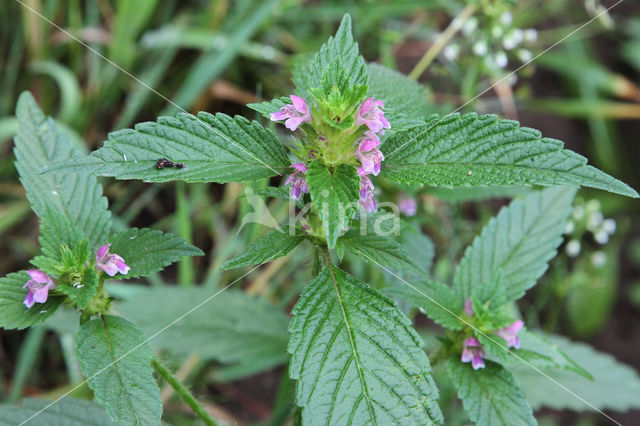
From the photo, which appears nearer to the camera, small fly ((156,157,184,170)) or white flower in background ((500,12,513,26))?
small fly ((156,157,184,170))

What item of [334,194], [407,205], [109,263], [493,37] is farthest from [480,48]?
[109,263]

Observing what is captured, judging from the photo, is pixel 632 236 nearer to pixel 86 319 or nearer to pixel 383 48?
pixel 383 48

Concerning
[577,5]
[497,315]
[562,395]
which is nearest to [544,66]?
[577,5]

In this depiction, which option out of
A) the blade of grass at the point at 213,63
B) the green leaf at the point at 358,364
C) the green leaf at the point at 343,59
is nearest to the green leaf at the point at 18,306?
the green leaf at the point at 358,364

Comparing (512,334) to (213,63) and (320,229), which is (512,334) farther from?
(213,63)

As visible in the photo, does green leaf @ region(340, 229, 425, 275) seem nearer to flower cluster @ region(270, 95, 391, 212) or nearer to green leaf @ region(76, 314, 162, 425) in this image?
flower cluster @ region(270, 95, 391, 212)

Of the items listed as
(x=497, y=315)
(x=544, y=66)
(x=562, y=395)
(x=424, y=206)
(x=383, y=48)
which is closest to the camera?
(x=497, y=315)

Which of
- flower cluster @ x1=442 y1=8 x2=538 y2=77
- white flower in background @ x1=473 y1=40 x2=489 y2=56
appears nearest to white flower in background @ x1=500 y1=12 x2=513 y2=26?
flower cluster @ x1=442 y1=8 x2=538 y2=77
